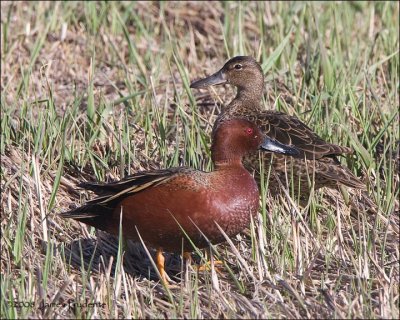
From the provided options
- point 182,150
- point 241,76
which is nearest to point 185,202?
point 182,150

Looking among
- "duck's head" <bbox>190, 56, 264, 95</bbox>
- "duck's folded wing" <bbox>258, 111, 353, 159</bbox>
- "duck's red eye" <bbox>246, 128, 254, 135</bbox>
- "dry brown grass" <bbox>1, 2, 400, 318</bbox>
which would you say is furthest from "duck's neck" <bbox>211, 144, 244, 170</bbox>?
"duck's head" <bbox>190, 56, 264, 95</bbox>

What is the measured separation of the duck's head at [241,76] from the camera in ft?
20.4

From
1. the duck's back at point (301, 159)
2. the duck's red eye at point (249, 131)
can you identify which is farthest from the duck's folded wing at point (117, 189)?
the duck's back at point (301, 159)

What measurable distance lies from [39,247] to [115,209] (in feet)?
1.34

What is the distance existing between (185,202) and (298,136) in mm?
1399

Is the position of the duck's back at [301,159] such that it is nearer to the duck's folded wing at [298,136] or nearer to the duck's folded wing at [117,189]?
the duck's folded wing at [298,136]

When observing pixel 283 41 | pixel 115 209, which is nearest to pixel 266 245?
pixel 115 209

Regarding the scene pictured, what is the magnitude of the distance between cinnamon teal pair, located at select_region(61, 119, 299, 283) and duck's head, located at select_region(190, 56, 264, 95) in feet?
5.23

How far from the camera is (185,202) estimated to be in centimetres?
434

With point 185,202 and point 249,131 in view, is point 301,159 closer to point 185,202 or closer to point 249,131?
point 249,131

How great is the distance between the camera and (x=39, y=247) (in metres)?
4.57

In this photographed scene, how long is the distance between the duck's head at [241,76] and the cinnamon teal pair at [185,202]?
5.23 ft

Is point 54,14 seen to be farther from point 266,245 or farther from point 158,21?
point 266,245

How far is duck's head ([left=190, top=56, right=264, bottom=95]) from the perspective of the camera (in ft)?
20.4
